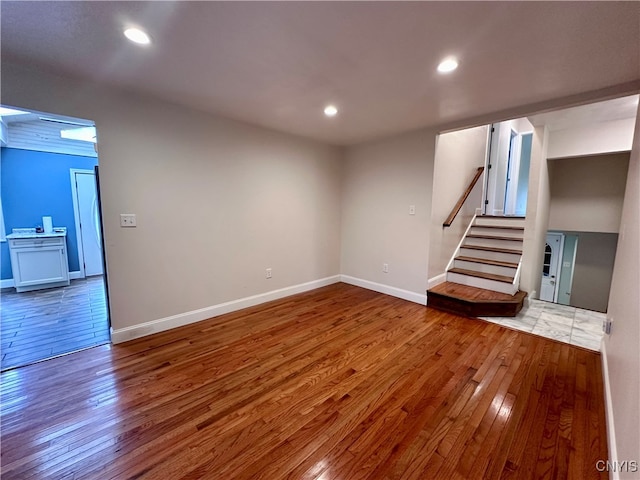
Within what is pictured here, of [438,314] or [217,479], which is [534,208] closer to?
[438,314]

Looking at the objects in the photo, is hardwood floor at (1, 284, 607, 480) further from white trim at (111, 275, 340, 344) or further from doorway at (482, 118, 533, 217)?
doorway at (482, 118, 533, 217)

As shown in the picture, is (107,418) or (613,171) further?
(613,171)

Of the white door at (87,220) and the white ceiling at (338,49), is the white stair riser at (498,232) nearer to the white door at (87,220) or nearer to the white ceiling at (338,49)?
the white ceiling at (338,49)

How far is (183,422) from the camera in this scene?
1.60 metres

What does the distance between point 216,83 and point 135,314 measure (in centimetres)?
231

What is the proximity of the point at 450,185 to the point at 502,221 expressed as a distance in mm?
1572

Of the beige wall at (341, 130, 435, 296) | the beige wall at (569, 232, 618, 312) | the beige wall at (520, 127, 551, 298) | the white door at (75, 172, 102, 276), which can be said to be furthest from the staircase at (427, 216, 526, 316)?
the white door at (75, 172, 102, 276)

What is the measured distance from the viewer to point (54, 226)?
4.44 meters

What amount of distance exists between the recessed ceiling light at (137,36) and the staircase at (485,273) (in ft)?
12.2

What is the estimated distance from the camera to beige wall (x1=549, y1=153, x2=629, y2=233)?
13.6ft

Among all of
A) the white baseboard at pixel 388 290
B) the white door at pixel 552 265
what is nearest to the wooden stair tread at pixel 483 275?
the white baseboard at pixel 388 290

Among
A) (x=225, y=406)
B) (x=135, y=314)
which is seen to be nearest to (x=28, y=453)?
(x=225, y=406)

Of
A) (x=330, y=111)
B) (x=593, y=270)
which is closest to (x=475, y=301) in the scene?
(x=330, y=111)

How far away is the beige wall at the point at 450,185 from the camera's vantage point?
3.55m
